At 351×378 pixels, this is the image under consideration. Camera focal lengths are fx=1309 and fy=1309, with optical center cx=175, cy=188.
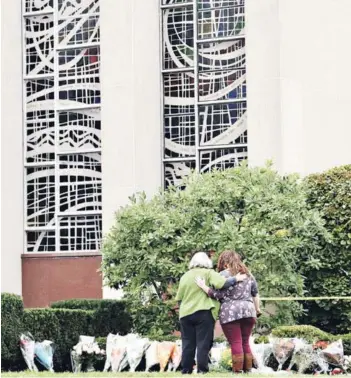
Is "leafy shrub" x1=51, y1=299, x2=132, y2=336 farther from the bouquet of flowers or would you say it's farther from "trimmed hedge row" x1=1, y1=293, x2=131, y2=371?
the bouquet of flowers

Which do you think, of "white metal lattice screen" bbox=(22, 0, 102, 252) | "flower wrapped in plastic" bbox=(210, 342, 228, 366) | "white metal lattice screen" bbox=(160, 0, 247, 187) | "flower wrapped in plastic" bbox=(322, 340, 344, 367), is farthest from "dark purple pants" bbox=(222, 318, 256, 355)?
"white metal lattice screen" bbox=(22, 0, 102, 252)

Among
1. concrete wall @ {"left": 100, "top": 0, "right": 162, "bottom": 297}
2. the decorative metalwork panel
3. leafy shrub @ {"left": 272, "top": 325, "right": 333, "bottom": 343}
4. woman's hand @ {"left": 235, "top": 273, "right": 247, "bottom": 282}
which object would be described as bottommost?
leafy shrub @ {"left": 272, "top": 325, "right": 333, "bottom": 343}

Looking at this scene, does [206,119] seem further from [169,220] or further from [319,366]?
[319,366]

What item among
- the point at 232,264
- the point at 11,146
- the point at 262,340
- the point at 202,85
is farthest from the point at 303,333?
the point at 11,146

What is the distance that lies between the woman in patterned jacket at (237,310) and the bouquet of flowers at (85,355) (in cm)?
350

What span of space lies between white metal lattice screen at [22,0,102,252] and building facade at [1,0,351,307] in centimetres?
3

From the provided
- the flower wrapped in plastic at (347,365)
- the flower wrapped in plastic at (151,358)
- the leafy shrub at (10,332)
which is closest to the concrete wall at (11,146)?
the leafy shrub at (10,332)

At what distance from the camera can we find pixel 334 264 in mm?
24594

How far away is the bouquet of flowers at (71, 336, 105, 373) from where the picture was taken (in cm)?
2142

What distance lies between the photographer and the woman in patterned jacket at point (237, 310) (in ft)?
60.6

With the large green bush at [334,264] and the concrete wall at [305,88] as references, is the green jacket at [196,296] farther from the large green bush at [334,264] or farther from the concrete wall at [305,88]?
the concrete wall at [305,88]

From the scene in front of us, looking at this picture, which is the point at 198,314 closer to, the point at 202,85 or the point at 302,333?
the point at 302,333

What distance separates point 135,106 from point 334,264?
265 inches

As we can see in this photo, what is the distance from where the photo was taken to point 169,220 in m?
23.3
